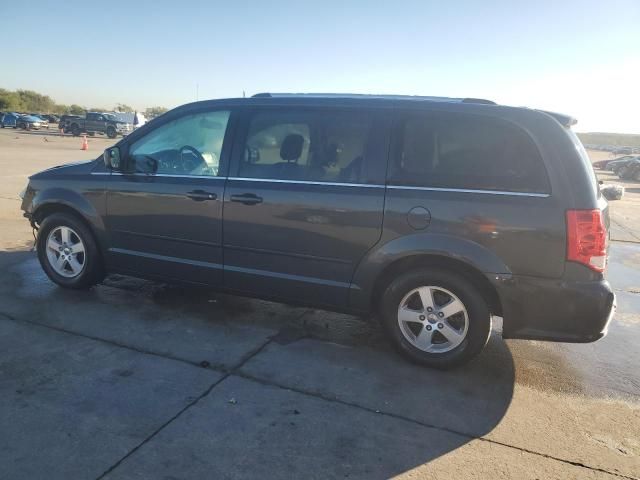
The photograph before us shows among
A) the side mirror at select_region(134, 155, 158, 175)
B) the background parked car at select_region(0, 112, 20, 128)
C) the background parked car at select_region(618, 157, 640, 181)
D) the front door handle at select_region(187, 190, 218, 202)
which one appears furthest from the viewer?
the background parked car at select_region(0, 112, 20, 128)

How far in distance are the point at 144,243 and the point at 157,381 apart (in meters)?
1.55

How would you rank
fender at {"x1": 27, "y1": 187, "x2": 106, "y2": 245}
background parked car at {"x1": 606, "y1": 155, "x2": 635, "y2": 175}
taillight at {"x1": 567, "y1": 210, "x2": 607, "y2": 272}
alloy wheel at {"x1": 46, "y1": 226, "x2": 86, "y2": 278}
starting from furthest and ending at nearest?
background parked car at {"x1": 606, "y1": 155, "x2": 635, "y2": 175}
alloy wheel at {"x1": 46, "y1": 226, "x2": 86, "y2": 278}
fender at {"x1": 27, "y1": 187, "x2": 106, "y2": 245}
taillight at {"x1": 567, "y1": 210, "x2": 607, "y2": 272}

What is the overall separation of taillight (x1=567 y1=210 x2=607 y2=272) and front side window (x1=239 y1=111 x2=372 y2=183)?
1406 millimetres

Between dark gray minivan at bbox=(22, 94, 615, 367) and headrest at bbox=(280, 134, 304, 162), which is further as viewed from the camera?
headrest at bbox=(280, 134, 304, 162)

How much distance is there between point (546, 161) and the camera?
329 centimetres

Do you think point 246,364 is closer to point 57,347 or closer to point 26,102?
point 57,347

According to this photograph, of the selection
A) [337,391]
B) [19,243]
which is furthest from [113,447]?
[19,243]

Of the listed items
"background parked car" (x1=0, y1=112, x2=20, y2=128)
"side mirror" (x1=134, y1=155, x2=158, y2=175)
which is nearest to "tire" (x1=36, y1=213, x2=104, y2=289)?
"side mirror" (x1=134, y1=155, x2=158, y2=175)

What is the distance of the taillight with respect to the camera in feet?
10.4

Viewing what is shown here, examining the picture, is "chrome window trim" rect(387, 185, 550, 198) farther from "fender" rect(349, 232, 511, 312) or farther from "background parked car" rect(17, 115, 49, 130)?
"background parked car" rect(17, 115, 49, 130)

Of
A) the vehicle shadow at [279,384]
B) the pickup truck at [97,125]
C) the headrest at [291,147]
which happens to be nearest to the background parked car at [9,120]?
the pickup truck at [97,125]

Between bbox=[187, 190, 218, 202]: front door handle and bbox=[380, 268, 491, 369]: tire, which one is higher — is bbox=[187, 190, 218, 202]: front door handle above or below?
above

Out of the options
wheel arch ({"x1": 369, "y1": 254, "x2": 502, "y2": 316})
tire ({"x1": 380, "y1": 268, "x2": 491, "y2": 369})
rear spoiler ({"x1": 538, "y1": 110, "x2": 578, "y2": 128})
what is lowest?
tire ({"x1": 380, "y1": 268, "x2": 491, "y2": 369})

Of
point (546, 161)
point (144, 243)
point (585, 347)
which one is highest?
point (546, 161)
